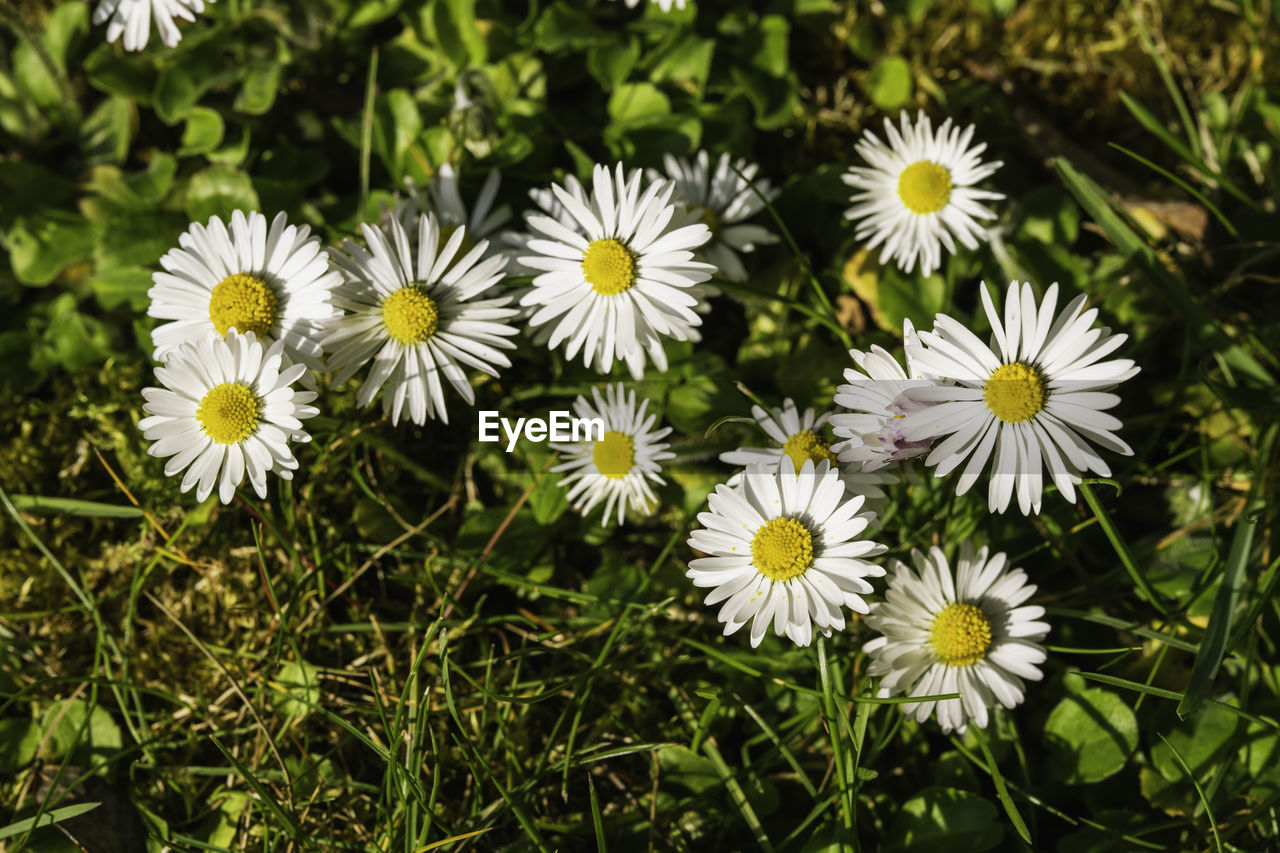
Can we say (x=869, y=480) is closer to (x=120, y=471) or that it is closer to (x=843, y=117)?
(x=843, y=117)

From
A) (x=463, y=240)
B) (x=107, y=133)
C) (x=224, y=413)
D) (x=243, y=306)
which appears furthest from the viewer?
(x=107, y=133)

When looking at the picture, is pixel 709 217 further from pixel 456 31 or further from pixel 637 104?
pixel 456 31

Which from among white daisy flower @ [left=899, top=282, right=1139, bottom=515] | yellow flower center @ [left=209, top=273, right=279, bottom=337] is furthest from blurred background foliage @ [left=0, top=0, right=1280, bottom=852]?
white daisy flower @ [left=899, top=282, right=1139, bottom=515]

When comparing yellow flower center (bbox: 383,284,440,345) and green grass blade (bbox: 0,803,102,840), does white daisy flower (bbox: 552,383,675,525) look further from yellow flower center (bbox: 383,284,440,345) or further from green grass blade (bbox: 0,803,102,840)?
green grass blade (bbox: 0,803,102,840)

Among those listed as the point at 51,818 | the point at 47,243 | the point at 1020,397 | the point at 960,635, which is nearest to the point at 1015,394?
the point at 1020,397

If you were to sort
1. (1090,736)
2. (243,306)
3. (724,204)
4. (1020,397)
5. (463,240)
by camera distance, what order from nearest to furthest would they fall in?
(1020,397) < (243,306) < (1090,736) < (463,240) < (724,204)

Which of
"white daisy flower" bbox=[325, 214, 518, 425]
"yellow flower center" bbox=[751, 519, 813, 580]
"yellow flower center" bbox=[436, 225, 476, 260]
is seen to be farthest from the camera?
"yellow flower center" bbox=[436, 225, 476, 260]

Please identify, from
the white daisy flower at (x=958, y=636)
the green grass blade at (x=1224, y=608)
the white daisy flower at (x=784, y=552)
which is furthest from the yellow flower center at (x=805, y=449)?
the green grass blade at (x=1224, y=608)
